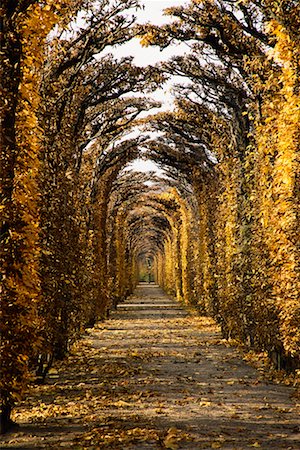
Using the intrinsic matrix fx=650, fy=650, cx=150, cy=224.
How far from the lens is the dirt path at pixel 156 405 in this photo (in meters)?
6.73

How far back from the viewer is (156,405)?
849 cm

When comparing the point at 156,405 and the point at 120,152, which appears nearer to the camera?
the point at 156,405

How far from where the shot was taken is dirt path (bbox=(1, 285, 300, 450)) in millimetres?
6727

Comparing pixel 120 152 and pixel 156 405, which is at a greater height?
pixel 120 152

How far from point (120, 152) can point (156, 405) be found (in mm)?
16301

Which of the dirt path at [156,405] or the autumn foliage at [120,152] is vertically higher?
the autumn foliage at [120,152]

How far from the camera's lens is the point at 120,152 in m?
24.0

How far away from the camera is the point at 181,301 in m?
34.7

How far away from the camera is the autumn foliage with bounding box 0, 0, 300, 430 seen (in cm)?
686

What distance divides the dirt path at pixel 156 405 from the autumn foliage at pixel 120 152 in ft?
2.01

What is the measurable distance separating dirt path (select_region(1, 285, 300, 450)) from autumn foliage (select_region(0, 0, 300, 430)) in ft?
2.01

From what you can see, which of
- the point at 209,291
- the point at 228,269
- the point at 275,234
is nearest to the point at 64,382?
the point at 275,234

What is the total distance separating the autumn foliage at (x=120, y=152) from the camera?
6.86 metres

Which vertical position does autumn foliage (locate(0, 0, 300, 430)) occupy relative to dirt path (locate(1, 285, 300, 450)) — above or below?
above
